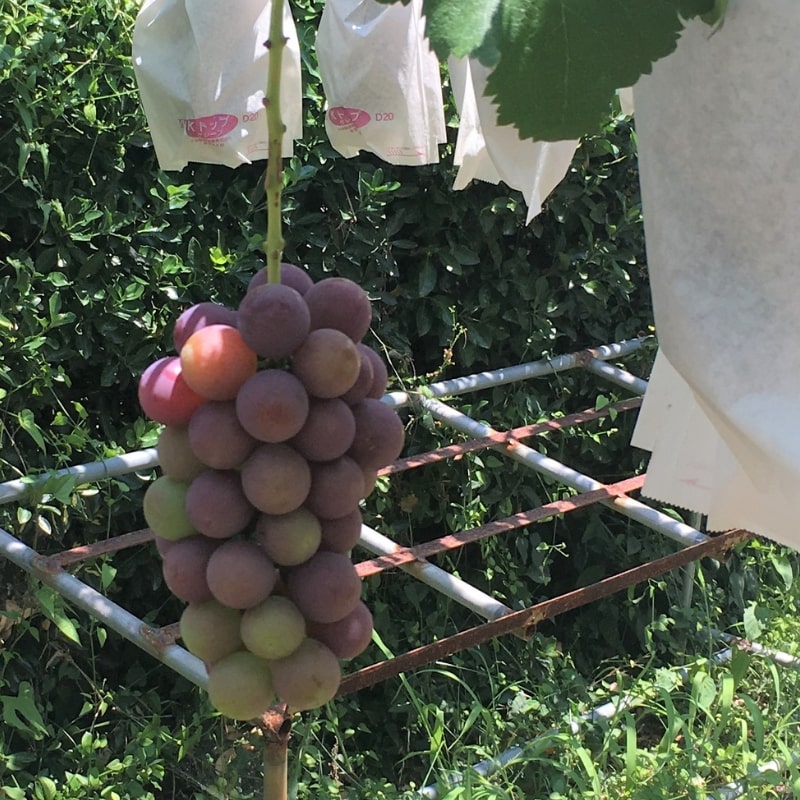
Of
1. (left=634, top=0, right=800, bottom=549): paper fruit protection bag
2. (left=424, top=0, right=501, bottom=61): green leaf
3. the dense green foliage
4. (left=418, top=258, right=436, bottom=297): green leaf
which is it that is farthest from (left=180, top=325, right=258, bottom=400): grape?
(left=418, top=258, right=436, bottom=297): green leaf

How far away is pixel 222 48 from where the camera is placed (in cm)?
202

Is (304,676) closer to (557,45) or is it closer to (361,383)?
(361,383)

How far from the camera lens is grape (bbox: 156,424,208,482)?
698 millimetres

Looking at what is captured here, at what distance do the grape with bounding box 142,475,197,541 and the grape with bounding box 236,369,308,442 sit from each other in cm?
9

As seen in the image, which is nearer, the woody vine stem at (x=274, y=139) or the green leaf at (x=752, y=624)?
the woody vine stem at (x=274, y=139)

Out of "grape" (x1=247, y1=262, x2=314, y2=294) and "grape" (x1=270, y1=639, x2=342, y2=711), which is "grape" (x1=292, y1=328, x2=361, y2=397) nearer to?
"grape" (x1=247, y1=262, x2=314, y2=294)

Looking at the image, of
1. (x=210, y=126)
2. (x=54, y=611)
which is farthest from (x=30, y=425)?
(x=210, y=126)

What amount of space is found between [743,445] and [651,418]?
0.42m

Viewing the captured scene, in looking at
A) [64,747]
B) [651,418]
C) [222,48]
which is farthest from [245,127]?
[64,747]

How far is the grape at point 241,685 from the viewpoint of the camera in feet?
2.23

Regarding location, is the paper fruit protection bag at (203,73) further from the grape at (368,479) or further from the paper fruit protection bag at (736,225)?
the grape at (368,479)

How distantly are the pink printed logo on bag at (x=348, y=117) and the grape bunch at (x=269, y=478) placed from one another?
1.49 m

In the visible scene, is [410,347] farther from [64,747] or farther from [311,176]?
[64,747]

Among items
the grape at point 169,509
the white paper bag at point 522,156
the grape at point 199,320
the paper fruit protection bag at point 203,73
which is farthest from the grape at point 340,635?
the paper fruit protection bag at point 203,73
